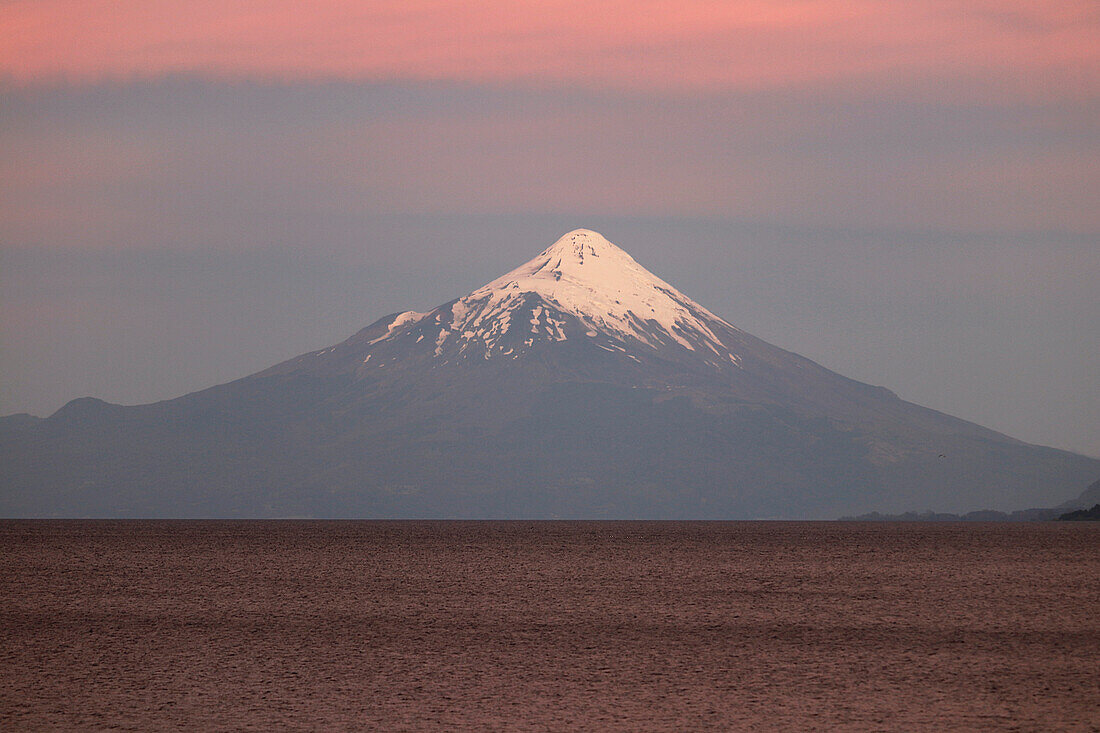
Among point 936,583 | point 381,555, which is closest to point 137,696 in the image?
point 936,583

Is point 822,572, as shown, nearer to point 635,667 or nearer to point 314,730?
point 635,667

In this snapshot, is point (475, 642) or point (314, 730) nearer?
point (314, 730)

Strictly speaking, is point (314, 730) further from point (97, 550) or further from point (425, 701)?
point (97, 550)

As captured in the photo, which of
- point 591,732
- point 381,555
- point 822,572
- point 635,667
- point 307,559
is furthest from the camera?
point 381,555

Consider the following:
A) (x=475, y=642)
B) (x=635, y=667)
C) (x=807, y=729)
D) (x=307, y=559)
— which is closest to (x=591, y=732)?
(x=807, y=729)

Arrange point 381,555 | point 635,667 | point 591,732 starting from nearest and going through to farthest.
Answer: point 591,732
point 635,667
point 381,555

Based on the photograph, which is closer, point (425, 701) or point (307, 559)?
point (425, 701)
